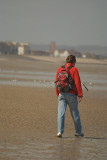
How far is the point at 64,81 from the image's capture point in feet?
25.5

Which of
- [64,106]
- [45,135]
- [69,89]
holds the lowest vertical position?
[45,135]

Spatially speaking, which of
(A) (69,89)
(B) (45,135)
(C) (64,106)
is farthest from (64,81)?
(B) (45,135)

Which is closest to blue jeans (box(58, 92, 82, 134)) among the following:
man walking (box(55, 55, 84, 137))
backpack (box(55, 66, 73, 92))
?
man walking (box(55, 55, 84, 137))

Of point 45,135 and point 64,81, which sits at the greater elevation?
point 64,81

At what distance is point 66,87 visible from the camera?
782 centimetres

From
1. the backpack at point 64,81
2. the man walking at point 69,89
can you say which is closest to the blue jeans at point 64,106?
the man walking at point 69,89

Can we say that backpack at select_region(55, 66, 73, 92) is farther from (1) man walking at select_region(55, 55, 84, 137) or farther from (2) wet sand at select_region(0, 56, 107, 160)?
(2) wet sand at select_region(0, 56, 107, 160)

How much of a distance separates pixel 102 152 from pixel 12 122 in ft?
10.4

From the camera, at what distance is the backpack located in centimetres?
777

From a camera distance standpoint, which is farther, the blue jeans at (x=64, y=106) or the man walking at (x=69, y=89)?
the blue jeans at (x=64, y=106)

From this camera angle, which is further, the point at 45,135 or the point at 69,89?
the point at 45,135

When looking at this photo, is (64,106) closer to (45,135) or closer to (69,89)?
(69,89)

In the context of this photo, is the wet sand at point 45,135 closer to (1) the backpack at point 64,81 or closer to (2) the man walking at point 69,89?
(2) the man walking at point 69,89

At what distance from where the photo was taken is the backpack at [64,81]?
7.77m
